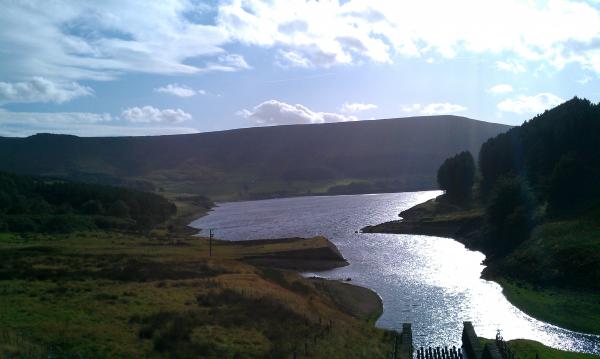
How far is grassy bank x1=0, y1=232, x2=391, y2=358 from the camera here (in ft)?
101

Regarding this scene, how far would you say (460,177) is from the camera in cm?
14975

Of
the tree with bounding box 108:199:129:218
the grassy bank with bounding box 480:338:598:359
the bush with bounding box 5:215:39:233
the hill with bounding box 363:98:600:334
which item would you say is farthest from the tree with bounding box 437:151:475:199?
the grassy bank with bounding box 480:338:598:359

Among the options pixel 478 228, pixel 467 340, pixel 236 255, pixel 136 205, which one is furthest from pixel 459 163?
pixel 467 340

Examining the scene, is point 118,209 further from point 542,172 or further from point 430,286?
point 542,172

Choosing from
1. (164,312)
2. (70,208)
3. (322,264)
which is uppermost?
(70,208)

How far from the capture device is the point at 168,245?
95.0 m

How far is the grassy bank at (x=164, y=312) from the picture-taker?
3069 centimetres

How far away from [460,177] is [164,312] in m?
126

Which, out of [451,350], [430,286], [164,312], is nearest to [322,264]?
[430,286]

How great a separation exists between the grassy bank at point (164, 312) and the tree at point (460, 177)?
96.6m

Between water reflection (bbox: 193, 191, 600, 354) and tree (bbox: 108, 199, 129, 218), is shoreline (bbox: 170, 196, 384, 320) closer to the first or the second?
water reflection (bbox: 193, 191, 600, 354)

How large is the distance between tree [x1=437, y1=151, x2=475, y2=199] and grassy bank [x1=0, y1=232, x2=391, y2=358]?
9655cm

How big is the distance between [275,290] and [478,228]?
69299 millimetres

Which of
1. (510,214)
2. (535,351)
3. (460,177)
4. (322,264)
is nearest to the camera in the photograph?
(535,351)
